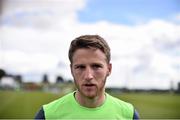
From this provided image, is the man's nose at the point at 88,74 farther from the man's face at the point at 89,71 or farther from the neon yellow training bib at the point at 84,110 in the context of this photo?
the neon yellow training bib at the point at 84,110

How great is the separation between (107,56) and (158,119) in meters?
4.23

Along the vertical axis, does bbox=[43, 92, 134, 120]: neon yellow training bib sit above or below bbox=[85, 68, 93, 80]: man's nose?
below

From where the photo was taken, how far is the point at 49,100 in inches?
217

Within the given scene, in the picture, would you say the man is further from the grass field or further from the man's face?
the grass field

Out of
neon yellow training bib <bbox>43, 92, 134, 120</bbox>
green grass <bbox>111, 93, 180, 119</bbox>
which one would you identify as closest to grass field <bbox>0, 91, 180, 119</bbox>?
green grass <bbox>111, 93, 180, 119</bbox>

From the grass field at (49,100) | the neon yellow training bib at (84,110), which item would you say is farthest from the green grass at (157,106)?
the neon yellow training bib at (84,110)

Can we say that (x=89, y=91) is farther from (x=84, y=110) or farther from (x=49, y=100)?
(x=49, y=100)

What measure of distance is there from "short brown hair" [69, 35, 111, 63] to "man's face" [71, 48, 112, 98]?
22 millimetres

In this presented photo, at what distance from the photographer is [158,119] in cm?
544

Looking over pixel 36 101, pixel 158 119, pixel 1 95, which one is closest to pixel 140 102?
pixel 158 119

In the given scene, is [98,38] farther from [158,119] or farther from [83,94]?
[158,119]

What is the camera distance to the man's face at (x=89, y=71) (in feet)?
4.55

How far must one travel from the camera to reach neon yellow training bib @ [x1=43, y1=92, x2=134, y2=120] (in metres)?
1.45

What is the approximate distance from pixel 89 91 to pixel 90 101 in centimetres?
7
